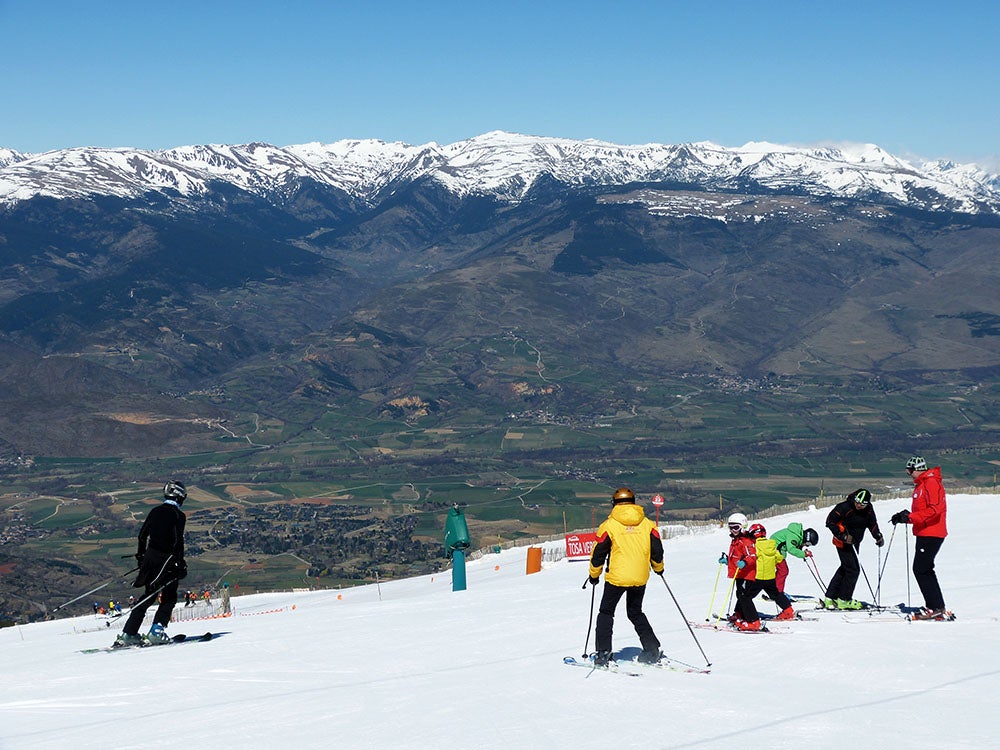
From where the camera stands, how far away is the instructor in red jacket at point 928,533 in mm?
17219

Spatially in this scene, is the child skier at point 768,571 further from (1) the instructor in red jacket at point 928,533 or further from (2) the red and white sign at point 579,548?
(2) the red and white sign at point 579,548

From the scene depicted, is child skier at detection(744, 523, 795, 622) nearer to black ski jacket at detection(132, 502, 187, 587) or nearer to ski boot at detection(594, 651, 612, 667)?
ski boot at detection(594, 651, 612, 667)

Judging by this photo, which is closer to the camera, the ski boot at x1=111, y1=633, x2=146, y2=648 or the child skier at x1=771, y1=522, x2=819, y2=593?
the ski boot at x1=111, y1=633, x2=146, y2=648

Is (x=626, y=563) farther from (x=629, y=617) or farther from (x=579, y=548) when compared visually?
(x=579, y=548)

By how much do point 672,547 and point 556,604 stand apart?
625 inches

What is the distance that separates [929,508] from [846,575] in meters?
2.16

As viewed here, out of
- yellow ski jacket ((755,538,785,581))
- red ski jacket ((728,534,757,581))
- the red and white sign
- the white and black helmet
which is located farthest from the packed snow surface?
the red and white sign

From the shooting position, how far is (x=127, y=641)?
18375 millimetres

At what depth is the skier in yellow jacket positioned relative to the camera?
545 inches

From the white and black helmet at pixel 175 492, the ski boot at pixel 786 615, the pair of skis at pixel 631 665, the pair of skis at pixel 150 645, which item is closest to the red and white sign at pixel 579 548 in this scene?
the pair of skis at pixel 150 645

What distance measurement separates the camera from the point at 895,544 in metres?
28.7

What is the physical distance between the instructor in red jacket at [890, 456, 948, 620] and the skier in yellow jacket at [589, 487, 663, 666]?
5.70 metres

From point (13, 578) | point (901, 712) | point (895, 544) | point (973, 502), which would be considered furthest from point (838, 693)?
point (13, 578)

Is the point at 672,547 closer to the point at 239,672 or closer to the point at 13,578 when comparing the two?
the point at 239,672
